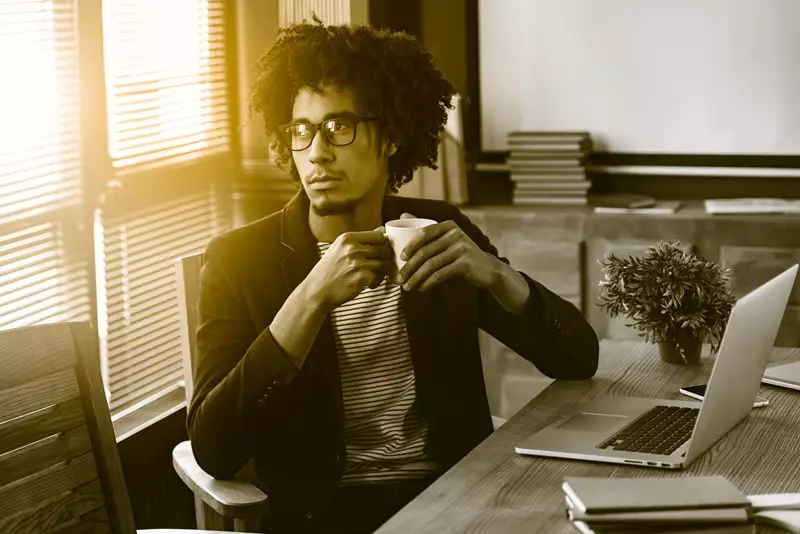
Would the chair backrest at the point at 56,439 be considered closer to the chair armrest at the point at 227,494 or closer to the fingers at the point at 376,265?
the chair armrest at the point at 227,494

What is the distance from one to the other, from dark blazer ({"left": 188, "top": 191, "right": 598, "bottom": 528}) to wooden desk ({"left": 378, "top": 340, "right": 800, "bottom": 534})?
0.16 m

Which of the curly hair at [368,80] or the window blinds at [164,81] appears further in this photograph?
the window blinds at [164,81]

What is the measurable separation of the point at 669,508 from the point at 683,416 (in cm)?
51

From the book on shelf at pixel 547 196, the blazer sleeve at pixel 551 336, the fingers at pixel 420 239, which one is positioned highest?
the fingers at pixel 420 239

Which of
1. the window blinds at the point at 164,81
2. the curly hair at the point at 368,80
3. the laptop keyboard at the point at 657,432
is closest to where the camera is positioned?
→ the laptop keyboard at the point at 657,432

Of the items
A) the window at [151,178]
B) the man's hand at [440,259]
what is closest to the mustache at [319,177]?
the man's hand at [440,259]

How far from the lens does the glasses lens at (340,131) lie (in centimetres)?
203

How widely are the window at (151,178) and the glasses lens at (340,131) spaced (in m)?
0.93

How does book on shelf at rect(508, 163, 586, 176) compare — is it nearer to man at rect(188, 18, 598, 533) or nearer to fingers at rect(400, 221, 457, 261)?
man at rect(188, 18, 598, 533)

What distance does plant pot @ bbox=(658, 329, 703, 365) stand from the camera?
219cm

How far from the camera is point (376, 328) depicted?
212 cm

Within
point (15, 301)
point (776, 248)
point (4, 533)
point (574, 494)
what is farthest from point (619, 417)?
Result: point (776, 248)

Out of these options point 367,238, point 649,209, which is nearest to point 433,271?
point 367,238

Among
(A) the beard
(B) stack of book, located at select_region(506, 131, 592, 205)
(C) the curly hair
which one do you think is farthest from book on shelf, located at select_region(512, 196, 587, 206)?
(A) the beard
